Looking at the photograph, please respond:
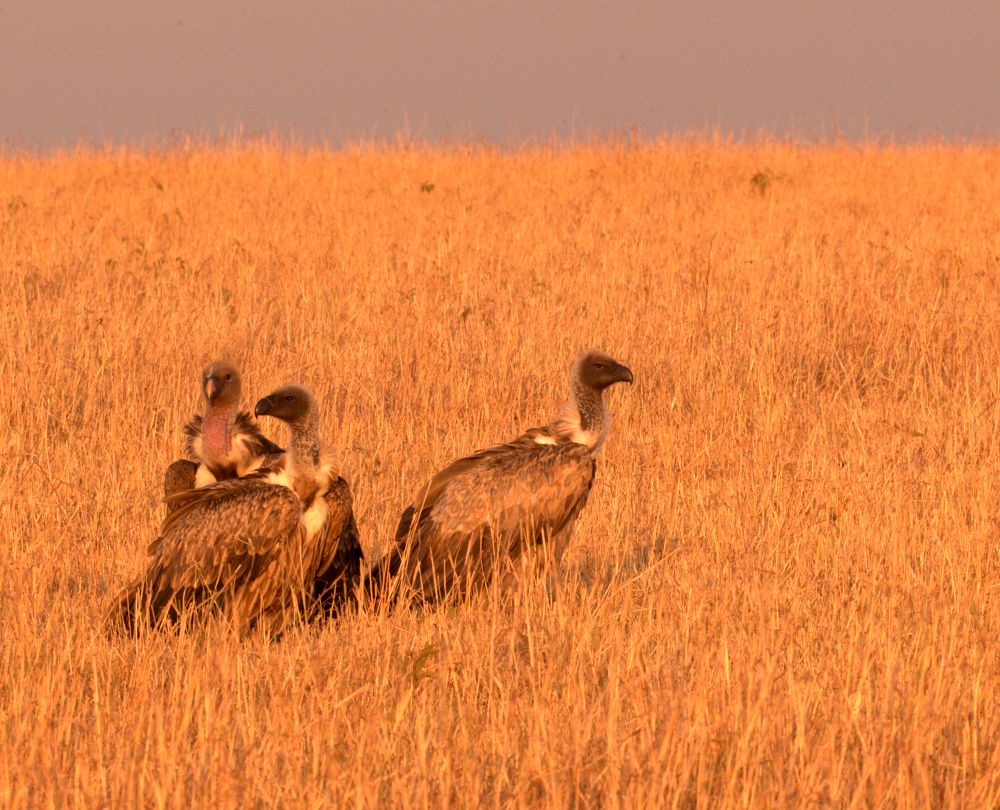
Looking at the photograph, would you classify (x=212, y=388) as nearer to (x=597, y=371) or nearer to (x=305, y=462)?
(x=305, y=462)

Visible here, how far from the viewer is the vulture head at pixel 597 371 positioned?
6.77 m

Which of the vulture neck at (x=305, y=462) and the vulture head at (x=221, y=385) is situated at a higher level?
the vulture head at (x=221, y=385)

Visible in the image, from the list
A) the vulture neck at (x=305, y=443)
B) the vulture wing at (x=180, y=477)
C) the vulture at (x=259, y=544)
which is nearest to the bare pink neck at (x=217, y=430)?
the vulture wing at (x=180, y=477)

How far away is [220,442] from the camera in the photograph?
6852mm

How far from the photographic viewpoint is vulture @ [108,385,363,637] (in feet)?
19.1

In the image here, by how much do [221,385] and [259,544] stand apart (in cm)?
137

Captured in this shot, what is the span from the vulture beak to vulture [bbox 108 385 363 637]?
73 cm

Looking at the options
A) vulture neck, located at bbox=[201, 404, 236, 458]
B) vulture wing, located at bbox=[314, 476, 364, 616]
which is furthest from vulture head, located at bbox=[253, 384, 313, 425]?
vulture neck, located at bbox=[201, 404, 236, 458]

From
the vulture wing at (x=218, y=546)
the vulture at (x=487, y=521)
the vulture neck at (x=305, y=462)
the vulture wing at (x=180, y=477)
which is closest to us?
the vulture wing at (x=218, y=546)

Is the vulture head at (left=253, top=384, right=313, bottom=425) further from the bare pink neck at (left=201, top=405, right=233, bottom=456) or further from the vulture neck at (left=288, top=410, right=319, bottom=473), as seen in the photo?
the bare pink neck at (left=201, top=405, right=233, bottom=456)

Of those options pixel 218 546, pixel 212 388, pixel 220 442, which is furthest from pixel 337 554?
pixel 212 388

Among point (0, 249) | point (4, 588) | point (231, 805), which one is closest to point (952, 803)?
point (231, 805)

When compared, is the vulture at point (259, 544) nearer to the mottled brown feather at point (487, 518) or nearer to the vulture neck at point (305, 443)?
the vulture neck at point (305, 443)

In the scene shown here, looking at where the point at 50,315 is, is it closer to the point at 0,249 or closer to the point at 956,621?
the point at 0,249
